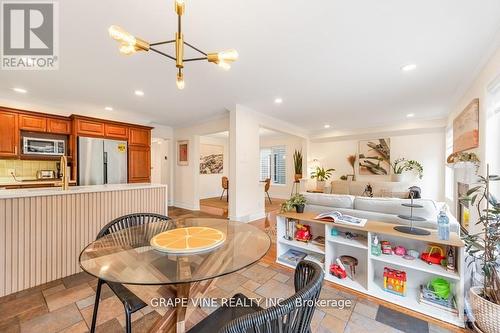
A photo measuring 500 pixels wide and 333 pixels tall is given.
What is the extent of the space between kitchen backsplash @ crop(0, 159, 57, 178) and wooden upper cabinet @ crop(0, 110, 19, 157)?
0.40 meters

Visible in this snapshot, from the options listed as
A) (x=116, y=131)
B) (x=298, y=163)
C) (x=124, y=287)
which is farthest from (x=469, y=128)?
(x=116, y=131)

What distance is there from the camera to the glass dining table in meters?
1.01

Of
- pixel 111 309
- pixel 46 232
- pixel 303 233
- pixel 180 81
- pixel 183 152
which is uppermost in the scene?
pixel 180 81

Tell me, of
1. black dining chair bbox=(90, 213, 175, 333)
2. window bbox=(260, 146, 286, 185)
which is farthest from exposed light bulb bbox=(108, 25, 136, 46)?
window bbox=(260, 146, 286, 185)

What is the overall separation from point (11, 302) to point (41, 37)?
2.47m

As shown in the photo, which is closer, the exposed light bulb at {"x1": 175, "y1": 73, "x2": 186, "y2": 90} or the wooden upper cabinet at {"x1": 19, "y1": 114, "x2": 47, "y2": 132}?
the exposed light bulb at {"x1": 175, "y1": 73, "x2": 186, "y2": 90}

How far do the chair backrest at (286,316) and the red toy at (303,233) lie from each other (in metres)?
1.78

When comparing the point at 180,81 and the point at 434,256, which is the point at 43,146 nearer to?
the point at 180,81

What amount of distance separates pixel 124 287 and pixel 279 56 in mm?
2564

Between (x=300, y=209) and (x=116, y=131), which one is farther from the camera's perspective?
(x=116, y=131)

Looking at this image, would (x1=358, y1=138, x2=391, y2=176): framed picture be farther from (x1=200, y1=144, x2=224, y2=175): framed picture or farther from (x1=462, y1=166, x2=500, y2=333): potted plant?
(x1=200, y1=144, x2=224, y2=175): framed picture

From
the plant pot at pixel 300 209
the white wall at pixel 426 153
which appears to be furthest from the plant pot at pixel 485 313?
the white wall at pixel 426 153

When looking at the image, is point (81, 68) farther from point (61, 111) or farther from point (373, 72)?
point (373, 72)
